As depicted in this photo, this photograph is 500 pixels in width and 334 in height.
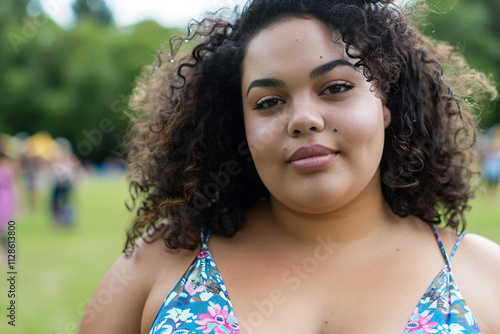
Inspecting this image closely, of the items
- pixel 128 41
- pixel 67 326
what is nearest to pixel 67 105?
pixel 128 41

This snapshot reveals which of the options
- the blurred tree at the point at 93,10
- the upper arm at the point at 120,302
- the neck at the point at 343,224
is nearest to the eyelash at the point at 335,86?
the neck at the point at 343,224

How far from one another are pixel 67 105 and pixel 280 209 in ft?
133

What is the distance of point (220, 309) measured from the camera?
77.1 inches

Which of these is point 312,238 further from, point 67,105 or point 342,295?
point 67,105

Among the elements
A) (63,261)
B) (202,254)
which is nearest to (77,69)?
(63,261)

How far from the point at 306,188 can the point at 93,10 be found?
2299 inches

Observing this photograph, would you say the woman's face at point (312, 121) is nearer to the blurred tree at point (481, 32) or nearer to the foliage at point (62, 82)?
the foliage at point (62, 82)

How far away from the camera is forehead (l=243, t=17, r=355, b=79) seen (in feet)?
6.47

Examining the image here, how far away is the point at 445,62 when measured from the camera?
8.45ft

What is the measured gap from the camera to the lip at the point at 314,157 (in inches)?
75.7

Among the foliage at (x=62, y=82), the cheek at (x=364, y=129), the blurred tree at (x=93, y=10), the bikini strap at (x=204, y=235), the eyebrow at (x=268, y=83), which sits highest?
the blurred tree at (x=93, y=10)

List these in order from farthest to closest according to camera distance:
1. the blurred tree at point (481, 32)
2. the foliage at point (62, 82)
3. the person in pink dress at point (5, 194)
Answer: the foliage at point (62, 82)
the blurred tree at point (481, 32)
the person in pink dress at point (5, 194)

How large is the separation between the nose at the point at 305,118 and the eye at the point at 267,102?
9 cm

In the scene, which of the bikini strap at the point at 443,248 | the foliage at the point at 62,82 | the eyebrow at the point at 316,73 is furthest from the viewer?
the foliage at the point at 62,82
